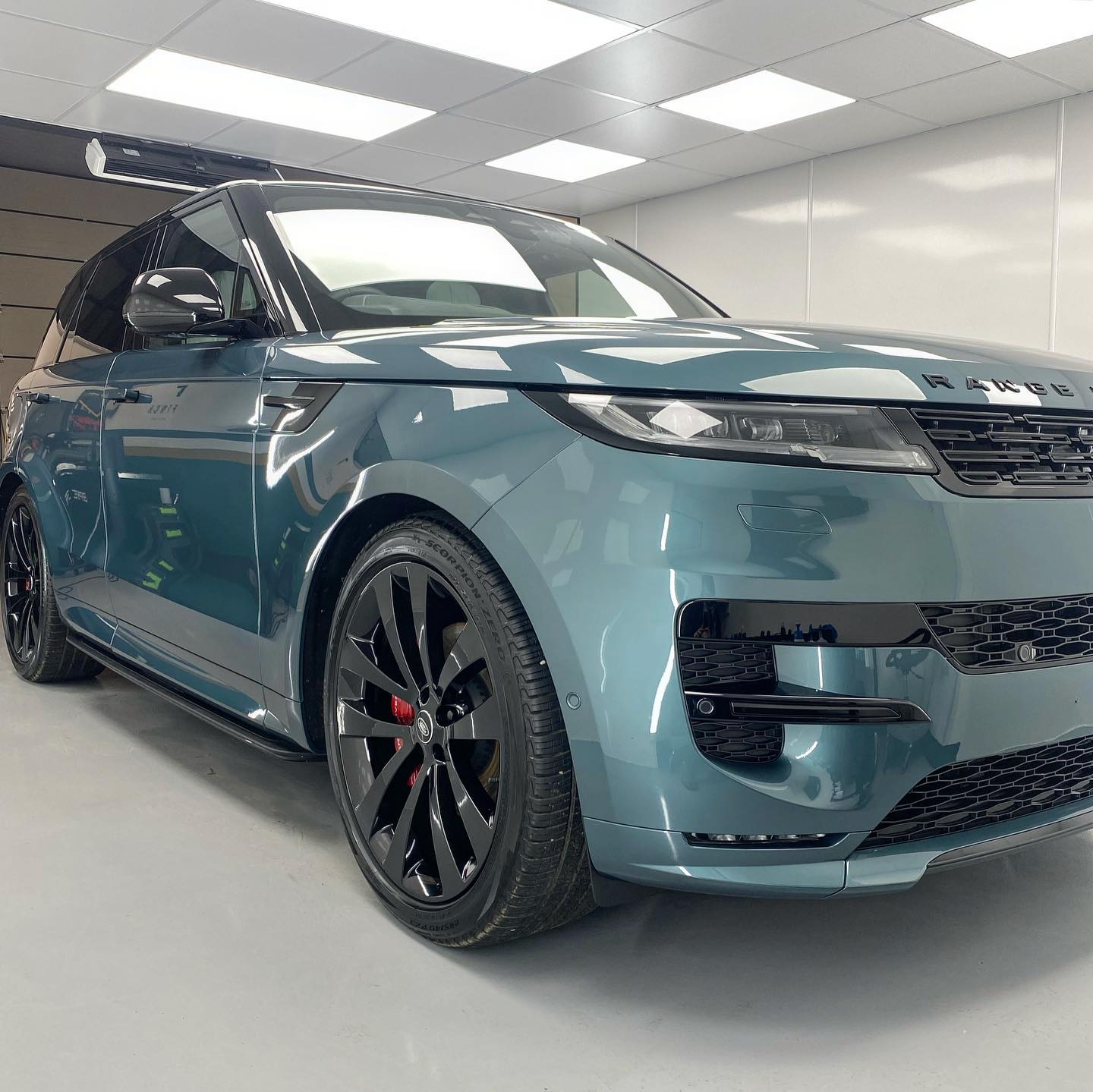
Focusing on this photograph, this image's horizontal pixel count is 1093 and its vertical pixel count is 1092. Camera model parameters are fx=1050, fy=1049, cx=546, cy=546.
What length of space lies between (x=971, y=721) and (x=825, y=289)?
28.1ft

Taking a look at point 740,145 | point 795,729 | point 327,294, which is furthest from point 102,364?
point 740,145

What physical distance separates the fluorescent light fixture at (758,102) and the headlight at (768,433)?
21.1 ft

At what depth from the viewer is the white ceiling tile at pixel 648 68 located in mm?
6395

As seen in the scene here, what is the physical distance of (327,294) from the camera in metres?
2.02

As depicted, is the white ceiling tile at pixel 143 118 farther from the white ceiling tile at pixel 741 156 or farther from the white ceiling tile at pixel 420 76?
the white ceiling tile at pixel 741 156

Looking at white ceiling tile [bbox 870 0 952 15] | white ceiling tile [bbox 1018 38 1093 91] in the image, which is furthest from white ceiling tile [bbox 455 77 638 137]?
white ceiling tile [bbox 1018 38 1093 91]

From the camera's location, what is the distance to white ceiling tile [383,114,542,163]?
817 centimetres

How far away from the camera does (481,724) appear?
1.49 meters

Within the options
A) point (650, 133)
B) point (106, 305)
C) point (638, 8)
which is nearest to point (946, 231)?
point (650, 133)

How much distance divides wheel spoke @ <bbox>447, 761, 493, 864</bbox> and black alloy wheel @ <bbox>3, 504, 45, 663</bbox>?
2119mm

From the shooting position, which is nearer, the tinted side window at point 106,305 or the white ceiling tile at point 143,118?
the tinted side window at point 106,305

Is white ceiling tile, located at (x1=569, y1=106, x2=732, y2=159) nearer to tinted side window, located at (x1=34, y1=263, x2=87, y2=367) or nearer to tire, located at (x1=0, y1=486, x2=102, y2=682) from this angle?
tinted side window, located at (x1=34, y1=263, x2=87, y2=367)

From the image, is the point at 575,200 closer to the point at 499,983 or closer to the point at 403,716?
the point at 403,716

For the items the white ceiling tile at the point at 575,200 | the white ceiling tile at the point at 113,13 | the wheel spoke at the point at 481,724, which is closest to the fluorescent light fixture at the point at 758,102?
the white ceiling tile at the point at 575,200
